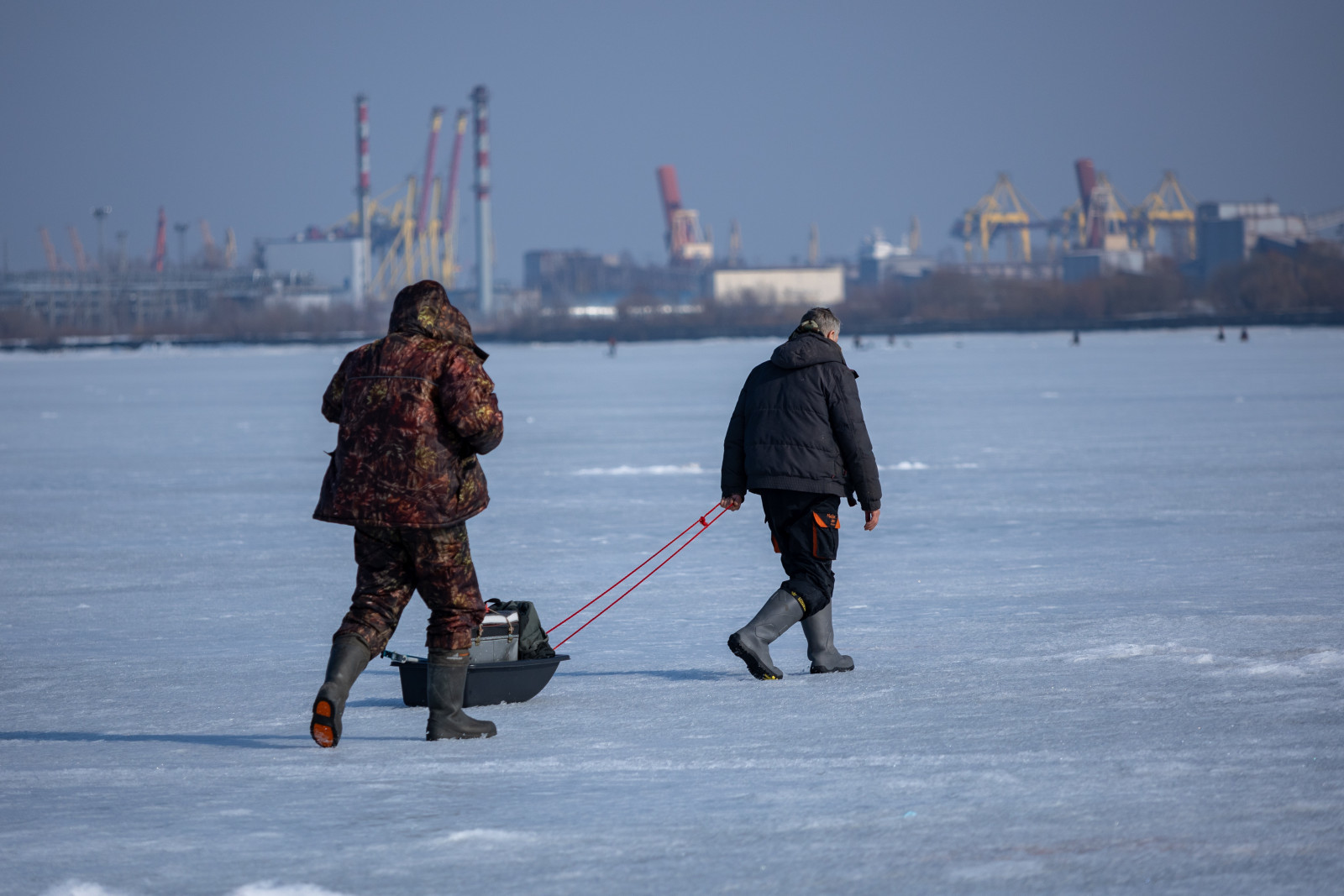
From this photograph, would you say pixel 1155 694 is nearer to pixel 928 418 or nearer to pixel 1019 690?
pixel 1019 690

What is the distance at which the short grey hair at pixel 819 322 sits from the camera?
16.1 ft

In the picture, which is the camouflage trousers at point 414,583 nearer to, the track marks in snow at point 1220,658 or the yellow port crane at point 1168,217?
the track marks in snow at point 1220,658

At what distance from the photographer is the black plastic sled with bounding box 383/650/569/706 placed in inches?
179

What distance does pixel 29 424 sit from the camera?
22.2 m

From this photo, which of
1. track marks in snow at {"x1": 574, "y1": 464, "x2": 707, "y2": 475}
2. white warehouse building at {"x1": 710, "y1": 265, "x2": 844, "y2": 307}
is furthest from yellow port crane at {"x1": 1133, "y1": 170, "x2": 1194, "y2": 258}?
track marks in snow at {"x1": 574, "y1": 464, "x2": 707, "y2": 475}

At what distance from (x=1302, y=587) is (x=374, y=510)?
4269 millimetres

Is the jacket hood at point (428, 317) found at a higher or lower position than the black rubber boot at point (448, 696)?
higher

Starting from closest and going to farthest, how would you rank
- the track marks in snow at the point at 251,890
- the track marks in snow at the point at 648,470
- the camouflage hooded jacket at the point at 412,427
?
1. the track marks in snow at the point at 251,890
2. the camouflage hooded jacket at the point at 412,427
3. the track marks in snow at the point at 648,470

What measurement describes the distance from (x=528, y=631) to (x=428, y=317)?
43.6 inches

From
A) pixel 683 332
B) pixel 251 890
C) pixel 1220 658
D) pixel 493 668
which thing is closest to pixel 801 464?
pixel 493 668

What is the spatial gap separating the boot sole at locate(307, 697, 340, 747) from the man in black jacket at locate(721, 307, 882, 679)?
1345mm

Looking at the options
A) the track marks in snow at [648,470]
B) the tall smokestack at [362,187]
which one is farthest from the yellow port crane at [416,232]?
the track marks in snow at [648,470]

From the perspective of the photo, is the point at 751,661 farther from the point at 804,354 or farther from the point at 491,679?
the point at 804,354

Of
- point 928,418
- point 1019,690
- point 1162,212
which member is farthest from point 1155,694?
point 1162,212
